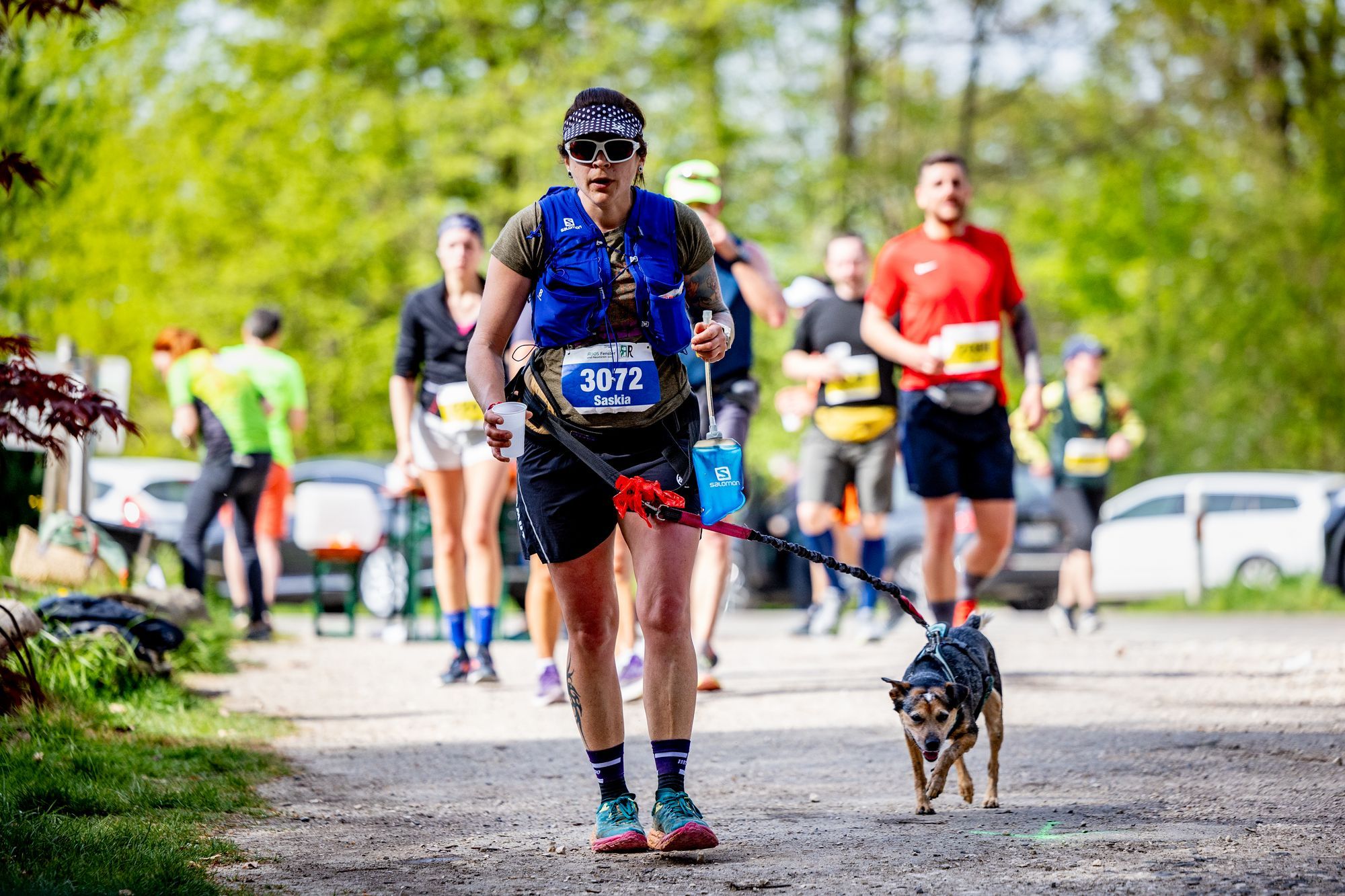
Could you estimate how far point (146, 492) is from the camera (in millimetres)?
16594

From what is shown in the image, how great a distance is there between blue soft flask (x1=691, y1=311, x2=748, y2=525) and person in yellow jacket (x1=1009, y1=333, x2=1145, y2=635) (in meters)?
7.59

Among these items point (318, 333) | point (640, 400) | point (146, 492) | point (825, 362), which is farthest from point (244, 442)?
point (318, 333)

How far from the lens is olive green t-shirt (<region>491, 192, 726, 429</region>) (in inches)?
174

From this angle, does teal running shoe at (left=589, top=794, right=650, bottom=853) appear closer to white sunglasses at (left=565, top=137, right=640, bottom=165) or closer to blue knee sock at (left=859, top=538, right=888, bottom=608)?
white sunglasses at (left=565, top=137, right=640, bottom=165)

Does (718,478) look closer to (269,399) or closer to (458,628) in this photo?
(458,628)

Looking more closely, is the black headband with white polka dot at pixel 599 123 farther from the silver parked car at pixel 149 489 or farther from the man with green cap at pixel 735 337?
the silver parked car at pixel 149 489

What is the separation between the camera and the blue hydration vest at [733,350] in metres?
7.70

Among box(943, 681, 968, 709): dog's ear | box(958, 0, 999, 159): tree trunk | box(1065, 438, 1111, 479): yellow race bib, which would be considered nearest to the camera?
box(943, 681, 968, 709): dog's ear

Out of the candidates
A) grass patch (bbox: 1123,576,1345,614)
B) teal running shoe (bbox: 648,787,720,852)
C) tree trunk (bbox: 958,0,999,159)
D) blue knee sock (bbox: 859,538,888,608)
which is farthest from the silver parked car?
tree trunk (bbox: 958,0,999,159)

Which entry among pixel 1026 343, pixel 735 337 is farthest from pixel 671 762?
pixel 1026 343

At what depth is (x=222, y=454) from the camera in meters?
11.0

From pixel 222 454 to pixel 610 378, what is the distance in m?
7.25

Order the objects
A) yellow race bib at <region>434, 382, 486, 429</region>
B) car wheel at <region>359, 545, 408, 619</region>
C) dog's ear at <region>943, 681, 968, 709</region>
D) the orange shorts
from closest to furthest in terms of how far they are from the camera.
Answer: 1. dog's ear at <region>943, 681, 968, 709</region>
2. yellow race bib at <region>434, 382, 486, 429</region>
3. the orange shorts
4. car wheel at <region>359, 545, 408, 619</region>

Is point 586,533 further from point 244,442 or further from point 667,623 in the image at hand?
point 244,442
